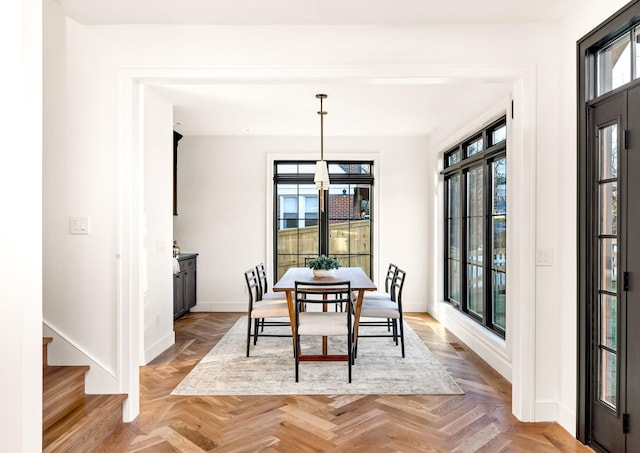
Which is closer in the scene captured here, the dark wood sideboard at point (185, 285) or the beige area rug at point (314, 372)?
the beige area rug at point (314, 372)

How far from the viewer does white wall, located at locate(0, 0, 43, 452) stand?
5.56 ft

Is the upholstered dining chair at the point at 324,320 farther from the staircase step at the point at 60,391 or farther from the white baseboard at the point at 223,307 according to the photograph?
the white baseboard at the point at 223,307

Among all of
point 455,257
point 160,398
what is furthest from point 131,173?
point 455,257

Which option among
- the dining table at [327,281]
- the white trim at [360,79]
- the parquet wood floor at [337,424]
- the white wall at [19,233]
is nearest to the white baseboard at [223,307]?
the dining table at [327,281]

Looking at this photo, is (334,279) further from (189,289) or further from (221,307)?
(221,307)

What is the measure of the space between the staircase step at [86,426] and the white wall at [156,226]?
141cm

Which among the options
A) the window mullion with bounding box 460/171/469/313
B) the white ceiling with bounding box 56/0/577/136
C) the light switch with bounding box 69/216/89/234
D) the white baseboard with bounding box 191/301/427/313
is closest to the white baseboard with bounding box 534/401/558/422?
the white ceiling with bounding box 56/0/577/136

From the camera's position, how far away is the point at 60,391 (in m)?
2.66

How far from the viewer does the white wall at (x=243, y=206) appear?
6.78 metres

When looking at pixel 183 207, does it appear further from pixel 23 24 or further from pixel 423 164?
pixel 23 24

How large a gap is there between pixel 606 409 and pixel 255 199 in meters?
5.22

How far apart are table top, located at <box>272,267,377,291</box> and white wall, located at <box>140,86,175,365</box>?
1.30 metres

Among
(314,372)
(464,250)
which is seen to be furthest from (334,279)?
(464,250)

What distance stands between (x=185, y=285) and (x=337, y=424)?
12.4 feet
